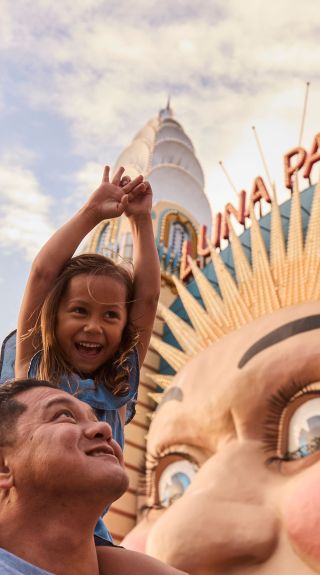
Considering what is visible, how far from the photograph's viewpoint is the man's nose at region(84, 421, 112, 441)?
1.04 meters

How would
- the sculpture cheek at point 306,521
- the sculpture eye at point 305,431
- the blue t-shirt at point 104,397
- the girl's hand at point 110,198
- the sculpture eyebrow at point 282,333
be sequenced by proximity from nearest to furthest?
the blue t-shirt at point 104,397
the girl's hand at point 110,198
the sculpture cheek at point 306,521
the sculpture eye at point 305,431
the sculpture eyebrow at point 282,333

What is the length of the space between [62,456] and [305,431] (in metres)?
2.72

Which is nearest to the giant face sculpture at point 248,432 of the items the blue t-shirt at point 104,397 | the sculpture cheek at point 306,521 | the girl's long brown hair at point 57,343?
the sculpture cheek at point 306,521

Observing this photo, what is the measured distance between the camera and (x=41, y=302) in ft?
4.58

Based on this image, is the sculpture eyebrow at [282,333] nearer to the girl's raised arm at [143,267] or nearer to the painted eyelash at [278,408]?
the painted eyelash at [278,408]

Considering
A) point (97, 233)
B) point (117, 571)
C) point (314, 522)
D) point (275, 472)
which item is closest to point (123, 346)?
point (117, 571)

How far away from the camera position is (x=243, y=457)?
3.42m

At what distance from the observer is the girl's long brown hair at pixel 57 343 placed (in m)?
1.34

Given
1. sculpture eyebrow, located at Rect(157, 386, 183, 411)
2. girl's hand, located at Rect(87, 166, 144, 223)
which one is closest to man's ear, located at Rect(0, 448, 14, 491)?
girl's hand, located at Rect(87, 166, 144, 223)

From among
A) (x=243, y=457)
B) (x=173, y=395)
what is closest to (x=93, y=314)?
(x=243, y=457)

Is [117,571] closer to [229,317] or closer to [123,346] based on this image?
[123,346]

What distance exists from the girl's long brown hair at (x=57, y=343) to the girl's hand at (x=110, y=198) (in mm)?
108

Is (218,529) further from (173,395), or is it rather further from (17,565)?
(17,565)

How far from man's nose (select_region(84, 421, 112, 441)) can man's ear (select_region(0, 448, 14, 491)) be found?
137 mm
